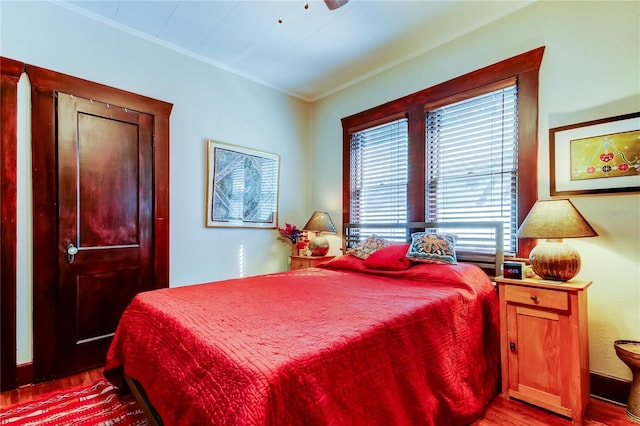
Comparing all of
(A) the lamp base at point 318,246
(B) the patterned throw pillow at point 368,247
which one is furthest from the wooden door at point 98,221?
(B) the patterned throw pillow at point 368,247

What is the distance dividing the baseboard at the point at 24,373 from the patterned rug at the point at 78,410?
1.03 feet

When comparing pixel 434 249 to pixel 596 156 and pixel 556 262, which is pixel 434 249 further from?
pixel 596 156

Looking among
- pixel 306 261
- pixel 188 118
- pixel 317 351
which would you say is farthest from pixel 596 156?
pixel 188 118

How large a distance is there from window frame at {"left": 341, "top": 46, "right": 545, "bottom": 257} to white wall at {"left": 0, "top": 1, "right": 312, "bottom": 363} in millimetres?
768

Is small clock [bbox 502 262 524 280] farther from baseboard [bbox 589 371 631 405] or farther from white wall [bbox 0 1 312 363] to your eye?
white wall [bbox 0 1 312 363]

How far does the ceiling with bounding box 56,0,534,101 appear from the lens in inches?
94.0

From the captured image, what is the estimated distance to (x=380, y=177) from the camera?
3.40m

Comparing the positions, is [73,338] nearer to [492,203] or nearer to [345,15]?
[345,15]

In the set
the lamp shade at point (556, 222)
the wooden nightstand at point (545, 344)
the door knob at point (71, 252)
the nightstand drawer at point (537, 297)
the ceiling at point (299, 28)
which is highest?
the ceiling at point (299, 28)

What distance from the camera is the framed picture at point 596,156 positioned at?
6.27ft

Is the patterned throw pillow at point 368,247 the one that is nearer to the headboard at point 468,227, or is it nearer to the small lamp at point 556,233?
the headboard at point 468,227

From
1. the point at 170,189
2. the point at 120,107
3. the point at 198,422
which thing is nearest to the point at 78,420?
the point at 198,422

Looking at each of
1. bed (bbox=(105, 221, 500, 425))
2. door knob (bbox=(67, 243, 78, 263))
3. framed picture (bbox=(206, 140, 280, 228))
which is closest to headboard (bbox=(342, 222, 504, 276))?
bed (bbox=(105, 221, 500, 425))

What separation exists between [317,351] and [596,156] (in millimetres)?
2242
